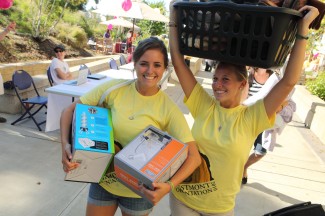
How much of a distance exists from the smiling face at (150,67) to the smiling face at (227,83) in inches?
A: 12.5

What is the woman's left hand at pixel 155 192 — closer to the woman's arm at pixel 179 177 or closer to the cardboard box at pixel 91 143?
the woman's arm at pixel 179 177

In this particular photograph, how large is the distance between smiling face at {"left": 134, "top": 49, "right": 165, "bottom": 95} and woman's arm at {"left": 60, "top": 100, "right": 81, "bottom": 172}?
0.44m

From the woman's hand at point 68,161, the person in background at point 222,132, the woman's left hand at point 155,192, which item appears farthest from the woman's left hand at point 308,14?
the woman's hand at point 68,161

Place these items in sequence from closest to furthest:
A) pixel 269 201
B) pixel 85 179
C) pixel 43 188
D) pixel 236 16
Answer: pixel 236 16
pixel 85 179
pixel 43 188
pixel 269 201

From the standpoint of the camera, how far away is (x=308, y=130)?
674 cm

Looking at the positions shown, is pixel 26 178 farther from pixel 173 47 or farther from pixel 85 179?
pixel 173 47

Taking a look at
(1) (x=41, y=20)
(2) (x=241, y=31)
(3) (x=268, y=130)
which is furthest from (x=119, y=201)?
(1) (x=41, y=20)

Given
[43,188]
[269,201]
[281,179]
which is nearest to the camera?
[43,188]

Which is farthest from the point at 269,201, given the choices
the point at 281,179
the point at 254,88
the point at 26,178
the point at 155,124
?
the point at 26,178

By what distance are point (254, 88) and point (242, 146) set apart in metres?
2.23

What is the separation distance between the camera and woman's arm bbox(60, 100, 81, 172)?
147 cm

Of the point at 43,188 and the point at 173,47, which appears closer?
the point at 173,47

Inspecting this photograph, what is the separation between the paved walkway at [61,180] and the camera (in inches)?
115

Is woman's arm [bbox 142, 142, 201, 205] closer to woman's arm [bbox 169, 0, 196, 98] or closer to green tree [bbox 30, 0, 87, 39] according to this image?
woman's arm [bbox 169, 0, 196, 98]
